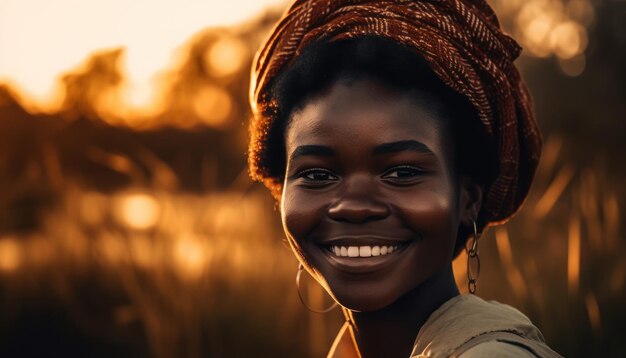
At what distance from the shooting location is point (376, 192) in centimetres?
205

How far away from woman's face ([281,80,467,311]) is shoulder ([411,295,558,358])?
0.11 m

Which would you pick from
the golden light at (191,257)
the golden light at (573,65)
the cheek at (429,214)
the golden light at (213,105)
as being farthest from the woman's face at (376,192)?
the golden light at (573,65)

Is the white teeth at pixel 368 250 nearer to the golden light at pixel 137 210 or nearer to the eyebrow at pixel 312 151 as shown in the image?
the eyebrow at pixel 312 151

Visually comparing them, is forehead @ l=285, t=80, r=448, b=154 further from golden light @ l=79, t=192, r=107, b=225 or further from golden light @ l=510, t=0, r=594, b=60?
golden light @ l=510, t=0, r=594, b=60

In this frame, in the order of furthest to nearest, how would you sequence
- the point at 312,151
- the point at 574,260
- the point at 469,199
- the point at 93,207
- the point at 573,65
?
the point at 573,65 → the point at 93,207 → the point at 574,260 → the point at 469,199 → the point at 312,151

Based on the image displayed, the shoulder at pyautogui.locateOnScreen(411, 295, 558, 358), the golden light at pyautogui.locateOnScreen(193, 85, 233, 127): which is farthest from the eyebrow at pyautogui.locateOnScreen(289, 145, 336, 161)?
the golden light at pyautogui.locateOnScreen(193, 85, 233, 127)

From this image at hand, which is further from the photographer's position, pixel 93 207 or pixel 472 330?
pixel 93 207

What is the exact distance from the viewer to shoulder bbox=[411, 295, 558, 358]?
1861mm

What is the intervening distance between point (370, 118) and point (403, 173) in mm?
165

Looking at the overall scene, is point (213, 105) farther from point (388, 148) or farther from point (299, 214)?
point (388, 148)

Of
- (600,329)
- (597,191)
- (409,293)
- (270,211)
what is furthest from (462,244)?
(270,211)

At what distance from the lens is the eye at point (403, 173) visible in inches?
81.0

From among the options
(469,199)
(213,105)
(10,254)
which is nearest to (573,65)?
(213,105)

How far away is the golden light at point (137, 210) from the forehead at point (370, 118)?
2.43 meters
